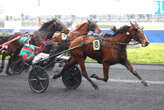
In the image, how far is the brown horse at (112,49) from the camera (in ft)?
24.8

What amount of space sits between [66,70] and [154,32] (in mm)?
9291

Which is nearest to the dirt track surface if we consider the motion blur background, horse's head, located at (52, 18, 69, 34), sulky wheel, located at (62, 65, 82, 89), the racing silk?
sulky wheel, located at (62, 65, 82, 89)

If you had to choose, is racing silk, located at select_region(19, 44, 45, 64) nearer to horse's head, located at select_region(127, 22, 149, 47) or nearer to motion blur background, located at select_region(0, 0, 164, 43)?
horse's head, located at select_region(127, 22, 149, 47)

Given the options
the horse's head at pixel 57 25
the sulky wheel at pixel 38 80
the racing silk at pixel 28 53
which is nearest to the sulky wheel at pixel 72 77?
the sulky wheel at pixel 38 80

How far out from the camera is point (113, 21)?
18422mm

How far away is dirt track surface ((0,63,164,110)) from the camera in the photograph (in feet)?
21.8

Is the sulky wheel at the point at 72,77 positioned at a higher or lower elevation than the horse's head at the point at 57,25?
lower

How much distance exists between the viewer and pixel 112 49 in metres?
7.71

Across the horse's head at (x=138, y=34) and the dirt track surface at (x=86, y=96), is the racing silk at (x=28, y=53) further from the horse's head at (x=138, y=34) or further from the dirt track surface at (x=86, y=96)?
the horse's head at (x=138, y=34)

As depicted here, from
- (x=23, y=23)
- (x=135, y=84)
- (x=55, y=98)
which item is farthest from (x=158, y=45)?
(x=55, y=98)

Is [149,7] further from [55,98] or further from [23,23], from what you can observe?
[55,98]

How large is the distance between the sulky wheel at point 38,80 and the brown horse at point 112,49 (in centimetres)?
61

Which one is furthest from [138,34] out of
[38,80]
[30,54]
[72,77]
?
[30,54]

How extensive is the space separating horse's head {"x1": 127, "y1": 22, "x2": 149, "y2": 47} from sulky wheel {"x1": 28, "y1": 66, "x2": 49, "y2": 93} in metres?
2.14
